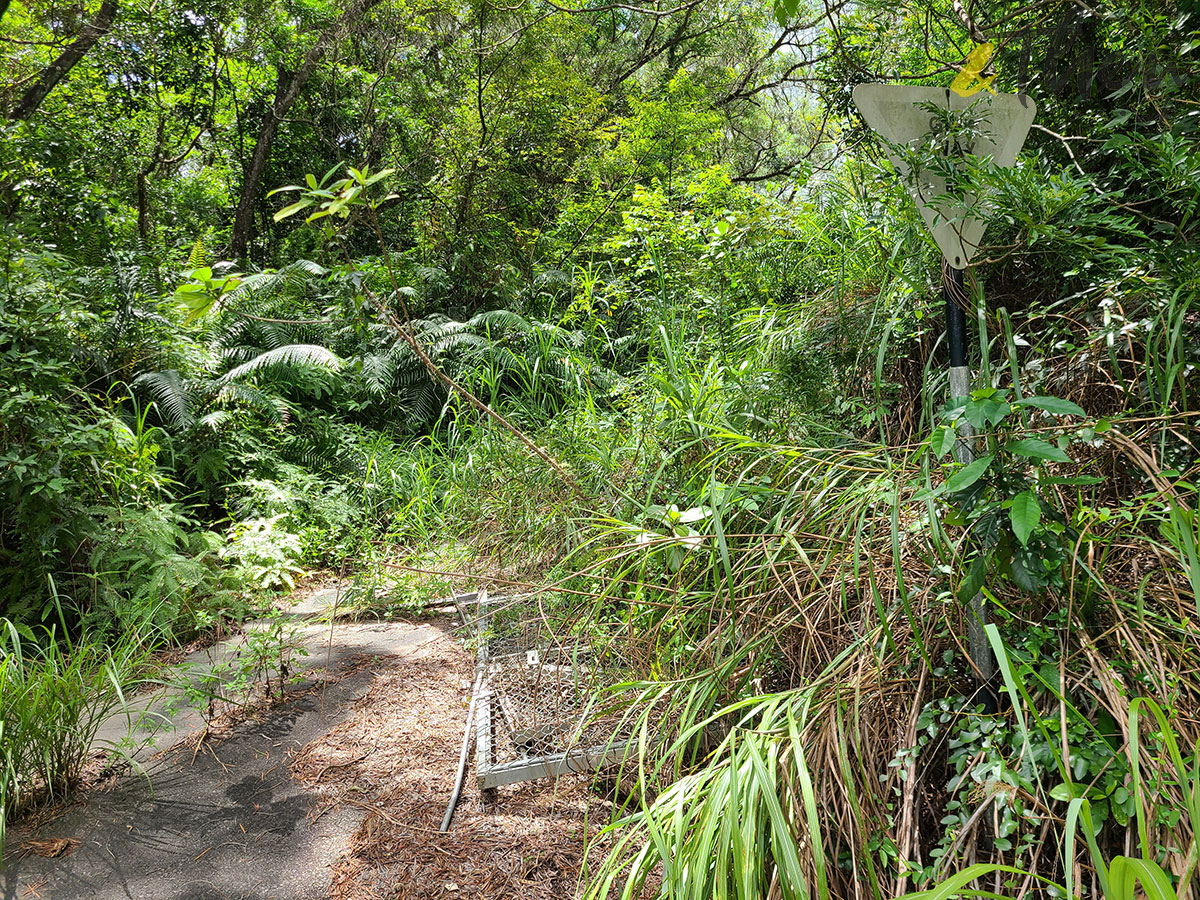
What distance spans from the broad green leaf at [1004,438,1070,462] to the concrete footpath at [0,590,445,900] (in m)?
1.95

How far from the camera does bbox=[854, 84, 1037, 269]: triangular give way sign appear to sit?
1.35m

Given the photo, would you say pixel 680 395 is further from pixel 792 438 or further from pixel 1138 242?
pixel 1138 242

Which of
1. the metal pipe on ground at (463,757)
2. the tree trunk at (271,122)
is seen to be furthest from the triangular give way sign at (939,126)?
the tree trunk at (271,122)

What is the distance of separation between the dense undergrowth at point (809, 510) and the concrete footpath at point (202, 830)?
0.71 feet

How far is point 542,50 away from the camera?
328 inches

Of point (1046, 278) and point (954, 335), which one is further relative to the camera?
point (1046, 278)

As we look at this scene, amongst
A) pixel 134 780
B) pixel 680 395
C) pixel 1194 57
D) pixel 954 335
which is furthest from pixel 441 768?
pixel 1194 57

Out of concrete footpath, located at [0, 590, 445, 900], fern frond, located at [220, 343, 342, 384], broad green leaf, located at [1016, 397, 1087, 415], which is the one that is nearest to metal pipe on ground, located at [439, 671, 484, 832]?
concrete footpath, located at [0, 590, 445, 900]

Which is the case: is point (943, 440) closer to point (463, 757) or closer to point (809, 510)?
point (809, 510)

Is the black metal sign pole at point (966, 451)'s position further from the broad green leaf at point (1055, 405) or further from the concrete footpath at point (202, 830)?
the concrete footpath at point (202, 830)

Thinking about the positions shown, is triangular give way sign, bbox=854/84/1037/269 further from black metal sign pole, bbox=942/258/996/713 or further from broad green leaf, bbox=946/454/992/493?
broad green leaf, bbox=946/454/992/493

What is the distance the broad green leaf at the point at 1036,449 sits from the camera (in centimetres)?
101

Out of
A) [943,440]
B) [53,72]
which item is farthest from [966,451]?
[53,72]

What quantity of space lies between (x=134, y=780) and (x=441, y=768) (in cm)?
103
